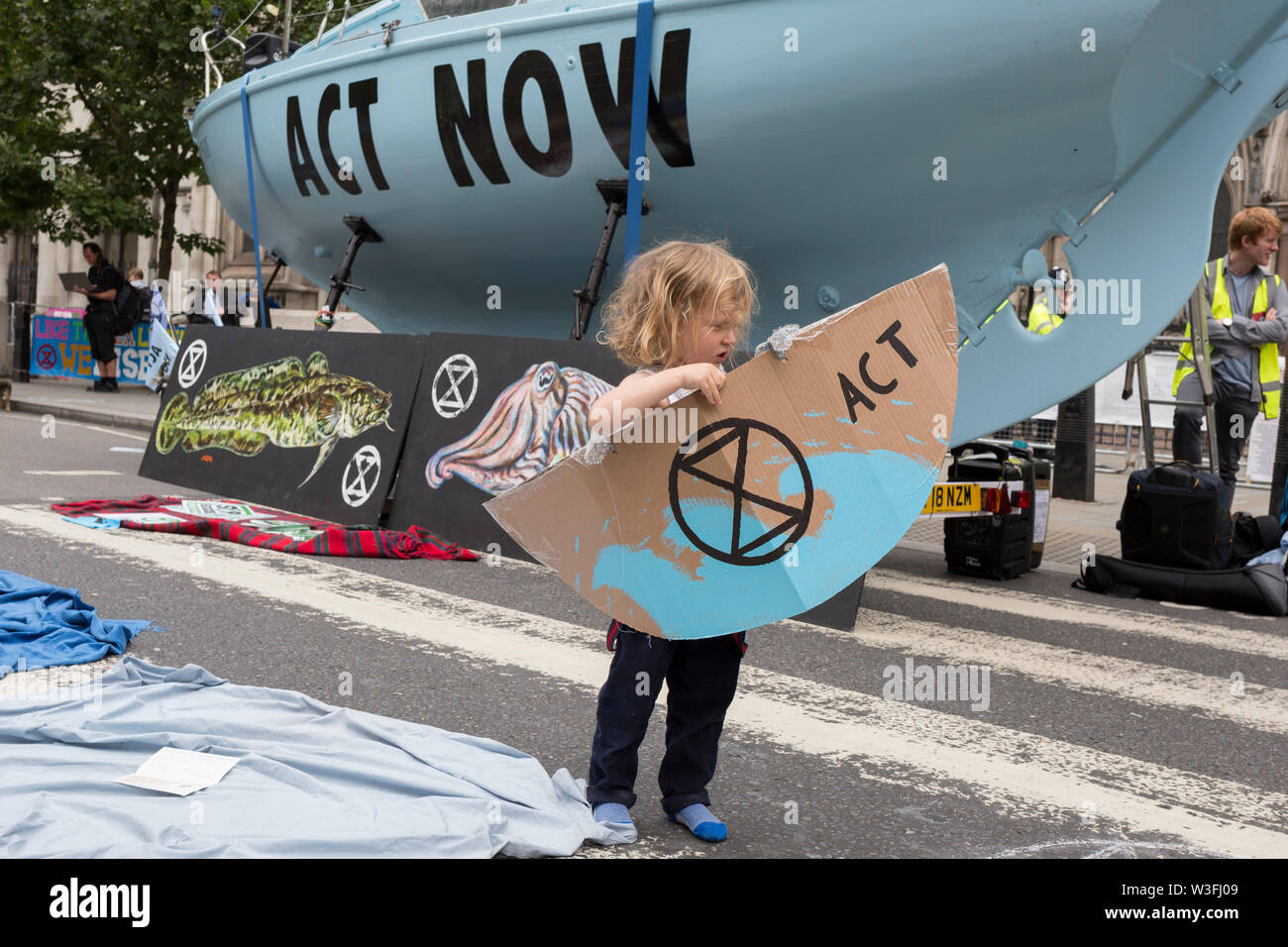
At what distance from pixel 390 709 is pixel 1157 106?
5100mm

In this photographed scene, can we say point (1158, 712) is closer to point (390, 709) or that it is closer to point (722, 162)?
point (390, 709)

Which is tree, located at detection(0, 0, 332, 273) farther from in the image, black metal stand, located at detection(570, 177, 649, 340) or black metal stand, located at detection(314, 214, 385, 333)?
black metal stand, located at detection(570, 177, 649, 340)

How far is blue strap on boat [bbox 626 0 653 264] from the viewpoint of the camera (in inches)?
278

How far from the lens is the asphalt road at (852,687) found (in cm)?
328

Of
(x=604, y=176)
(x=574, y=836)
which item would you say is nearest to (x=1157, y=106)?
(x=604, y=176)

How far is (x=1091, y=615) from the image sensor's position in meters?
6.47

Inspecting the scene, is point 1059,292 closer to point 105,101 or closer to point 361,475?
point 361,475

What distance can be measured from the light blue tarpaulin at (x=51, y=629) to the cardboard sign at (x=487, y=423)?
257 cm

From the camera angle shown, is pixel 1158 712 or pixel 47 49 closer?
pixel 1158 712

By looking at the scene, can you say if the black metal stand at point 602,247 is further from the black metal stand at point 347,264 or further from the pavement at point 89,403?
the pavement at point 89,403

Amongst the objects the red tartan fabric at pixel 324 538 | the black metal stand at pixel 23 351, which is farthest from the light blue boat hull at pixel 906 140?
the black metal stand at pixel 23 351

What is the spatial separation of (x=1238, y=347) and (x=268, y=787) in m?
7.14

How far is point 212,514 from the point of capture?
7656mm

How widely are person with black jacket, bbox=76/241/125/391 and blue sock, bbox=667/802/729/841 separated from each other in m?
20.4
